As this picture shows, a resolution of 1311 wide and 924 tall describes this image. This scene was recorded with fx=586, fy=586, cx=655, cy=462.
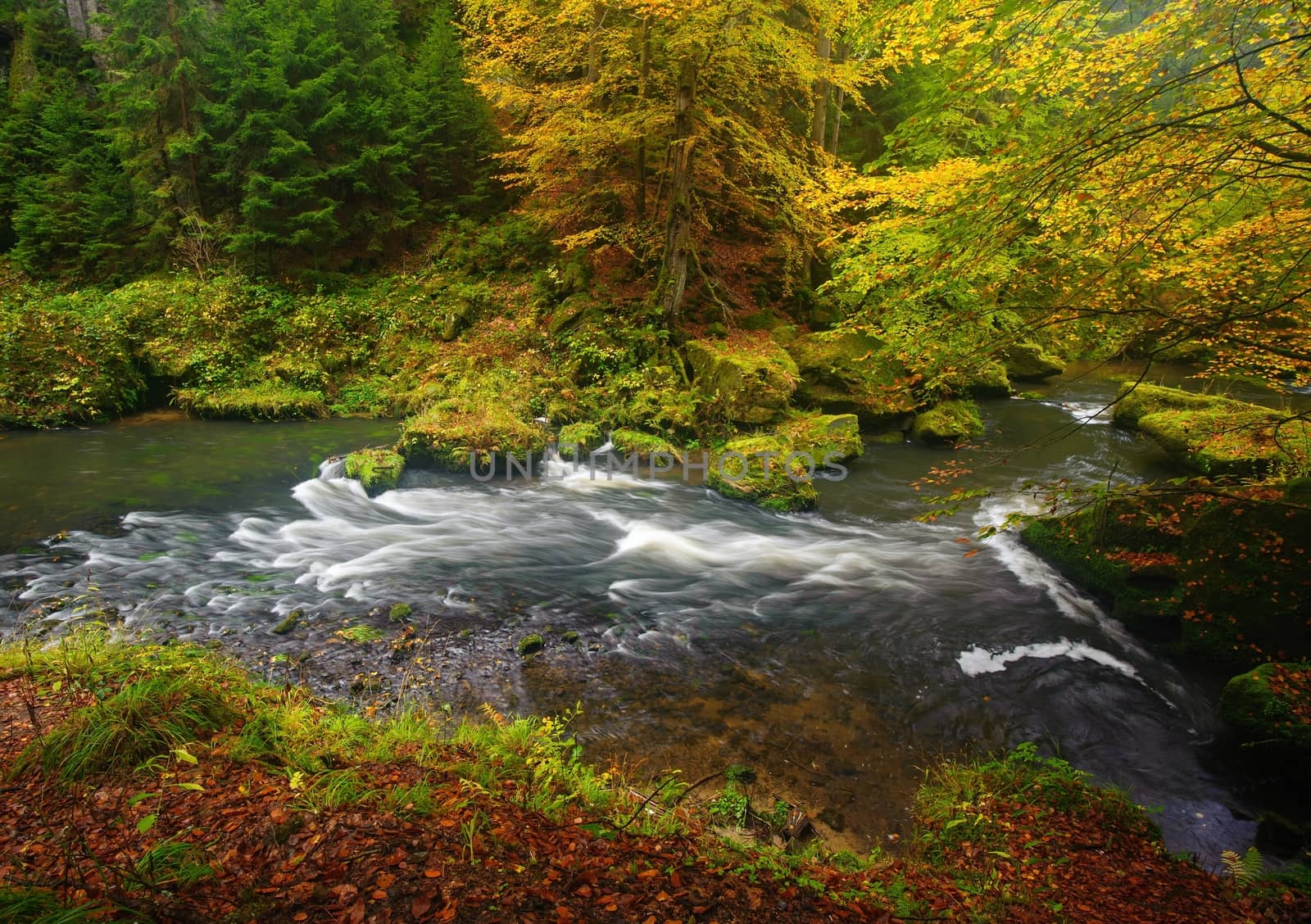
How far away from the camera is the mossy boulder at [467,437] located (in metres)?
10.5

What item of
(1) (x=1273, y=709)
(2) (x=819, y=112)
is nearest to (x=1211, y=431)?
(1) (x=1273, y=709)

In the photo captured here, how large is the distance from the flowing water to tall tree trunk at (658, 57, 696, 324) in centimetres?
532

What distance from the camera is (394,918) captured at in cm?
217

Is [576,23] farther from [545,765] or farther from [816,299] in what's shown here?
[545,765]

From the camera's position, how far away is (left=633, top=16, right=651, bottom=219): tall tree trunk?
1175 cm

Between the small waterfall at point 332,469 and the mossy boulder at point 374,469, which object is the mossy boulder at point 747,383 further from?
the small waterfall at point 332,469

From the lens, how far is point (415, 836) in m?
2.57

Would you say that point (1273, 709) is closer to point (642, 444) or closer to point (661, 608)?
point (661, 608)

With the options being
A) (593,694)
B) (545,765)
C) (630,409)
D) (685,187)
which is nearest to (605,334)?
(630,409)

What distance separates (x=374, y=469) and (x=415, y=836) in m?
7.92

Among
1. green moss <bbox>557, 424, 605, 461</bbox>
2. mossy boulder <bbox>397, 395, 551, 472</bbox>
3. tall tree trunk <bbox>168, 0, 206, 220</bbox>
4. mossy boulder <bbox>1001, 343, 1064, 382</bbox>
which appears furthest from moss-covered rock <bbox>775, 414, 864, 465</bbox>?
tall tree trunk <bbox>168, 0, 206, 220</bbox>

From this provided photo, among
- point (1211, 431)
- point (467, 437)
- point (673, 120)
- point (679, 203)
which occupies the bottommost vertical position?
point (467, 437)

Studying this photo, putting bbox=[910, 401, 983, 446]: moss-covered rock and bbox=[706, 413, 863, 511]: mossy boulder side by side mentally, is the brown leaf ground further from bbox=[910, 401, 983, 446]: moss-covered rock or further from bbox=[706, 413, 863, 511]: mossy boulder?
bbox=[910, 401, 983, 446]: moss-covered rock

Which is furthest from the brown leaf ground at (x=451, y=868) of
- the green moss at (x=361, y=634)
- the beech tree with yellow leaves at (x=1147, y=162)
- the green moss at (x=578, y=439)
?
the green moss at (x=578, y=439)
